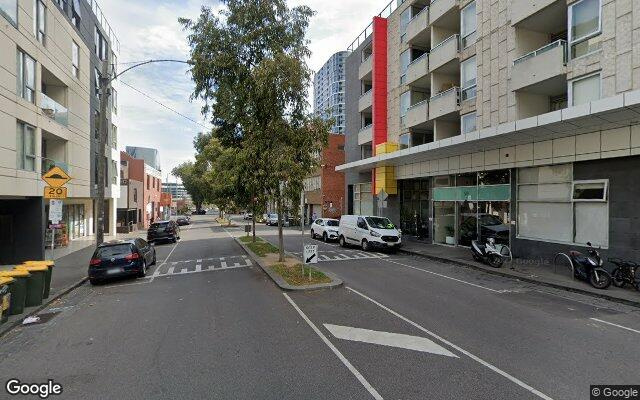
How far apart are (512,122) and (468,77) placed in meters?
6.56

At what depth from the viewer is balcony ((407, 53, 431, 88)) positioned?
76.4ft

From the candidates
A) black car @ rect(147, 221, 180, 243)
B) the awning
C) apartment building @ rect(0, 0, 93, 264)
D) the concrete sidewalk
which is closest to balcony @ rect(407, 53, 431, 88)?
the awning

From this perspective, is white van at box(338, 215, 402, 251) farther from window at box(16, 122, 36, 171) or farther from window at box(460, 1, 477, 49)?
window at box(16, 122, 36, 171)

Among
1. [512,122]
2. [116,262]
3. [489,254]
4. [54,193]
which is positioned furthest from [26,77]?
[489,254]

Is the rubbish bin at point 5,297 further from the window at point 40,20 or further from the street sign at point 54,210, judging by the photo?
the window at point 40,20

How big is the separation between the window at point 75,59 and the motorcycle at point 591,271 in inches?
954

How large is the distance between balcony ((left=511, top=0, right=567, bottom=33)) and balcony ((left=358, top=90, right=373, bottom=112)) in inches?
531

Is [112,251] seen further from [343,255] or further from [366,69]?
[366,69]

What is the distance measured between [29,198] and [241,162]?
30.4 feet

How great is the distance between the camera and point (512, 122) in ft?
47.4

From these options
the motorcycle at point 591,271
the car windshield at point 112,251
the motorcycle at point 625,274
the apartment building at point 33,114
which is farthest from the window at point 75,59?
the motorcycle at point 625,274

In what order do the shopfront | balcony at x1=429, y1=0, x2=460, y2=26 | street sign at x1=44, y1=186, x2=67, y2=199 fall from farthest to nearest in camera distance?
balcony at x1=429, y1=0, x2=460, y2=26 < the shopfront < street sign at x1=44, y1=186, x2=67, y2=199

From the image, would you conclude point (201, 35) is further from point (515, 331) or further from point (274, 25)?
point (515, 331)

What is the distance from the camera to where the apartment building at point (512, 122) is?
12617 mm
